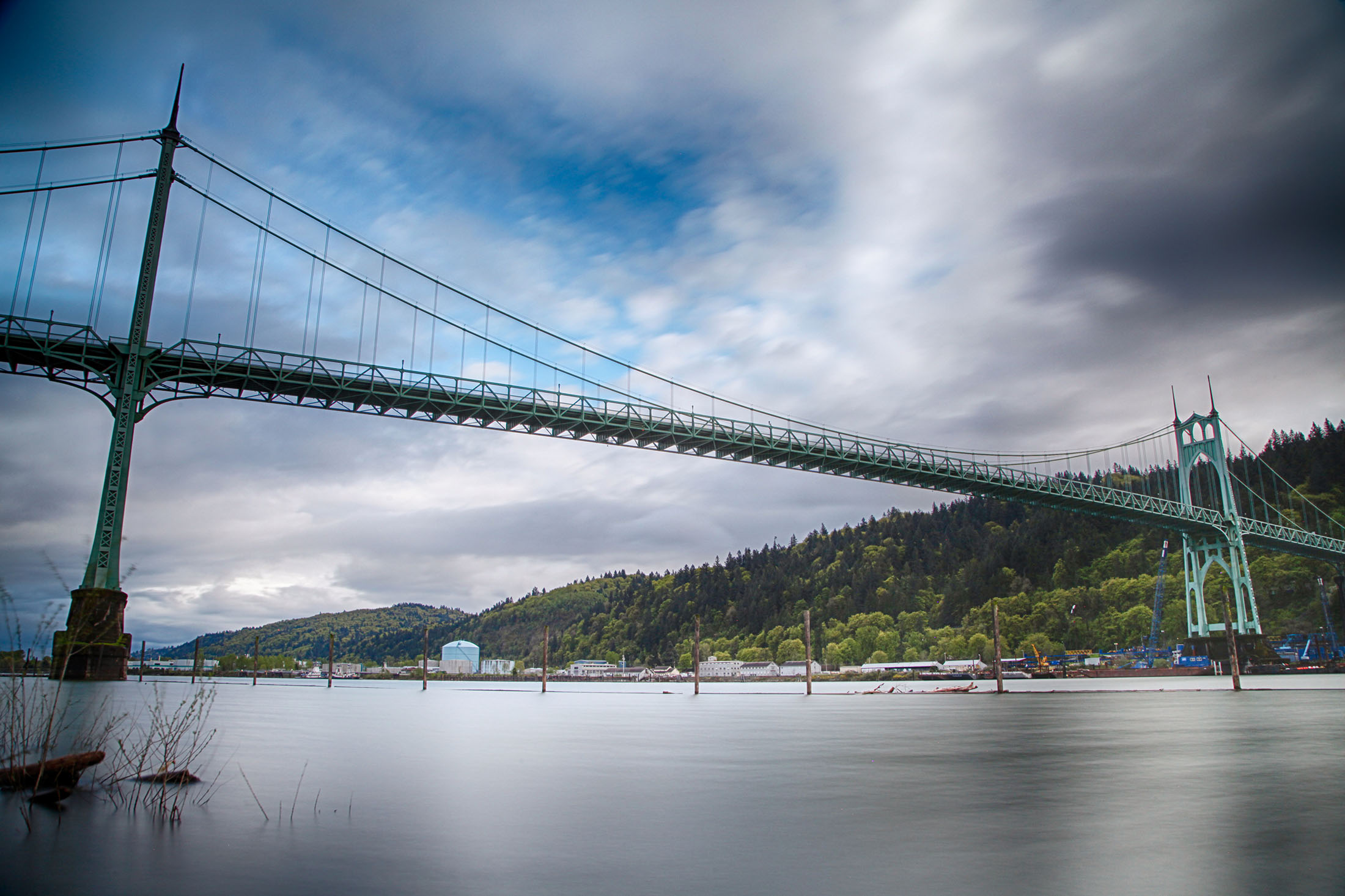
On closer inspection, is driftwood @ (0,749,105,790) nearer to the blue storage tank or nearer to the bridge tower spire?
the bridge tower spire

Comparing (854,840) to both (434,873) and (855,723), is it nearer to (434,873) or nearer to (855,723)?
(434,873)

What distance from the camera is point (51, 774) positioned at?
9164 millimetres

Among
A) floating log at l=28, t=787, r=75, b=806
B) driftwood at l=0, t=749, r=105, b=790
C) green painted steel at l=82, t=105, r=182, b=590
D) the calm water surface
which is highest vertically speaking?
green painted steel at l=82, t=105, r=182, b=590

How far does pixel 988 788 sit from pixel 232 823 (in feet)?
28.7

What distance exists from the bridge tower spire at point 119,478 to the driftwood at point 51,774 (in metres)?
20.8

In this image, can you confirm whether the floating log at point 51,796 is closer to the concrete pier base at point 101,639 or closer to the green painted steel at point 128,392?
the concrete pier base at point 101,639

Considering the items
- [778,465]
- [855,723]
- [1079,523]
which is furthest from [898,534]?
[855,723]

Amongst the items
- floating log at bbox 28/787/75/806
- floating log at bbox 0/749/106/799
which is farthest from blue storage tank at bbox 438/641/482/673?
floating log at bbox 28/787/75/806

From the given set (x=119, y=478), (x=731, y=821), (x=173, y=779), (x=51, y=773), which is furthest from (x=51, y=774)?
(x=119, y=478)

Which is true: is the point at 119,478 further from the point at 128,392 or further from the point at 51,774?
the point at 51,774

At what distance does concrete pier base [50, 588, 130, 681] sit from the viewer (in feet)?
87.7

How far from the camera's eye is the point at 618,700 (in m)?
51.9

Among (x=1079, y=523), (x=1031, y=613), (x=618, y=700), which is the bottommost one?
(x=618, y=700)

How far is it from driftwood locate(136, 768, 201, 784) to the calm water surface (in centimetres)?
58
